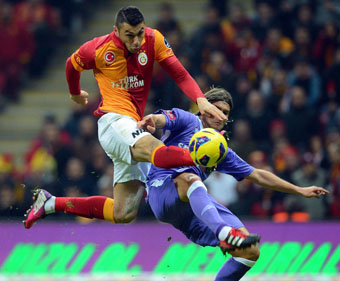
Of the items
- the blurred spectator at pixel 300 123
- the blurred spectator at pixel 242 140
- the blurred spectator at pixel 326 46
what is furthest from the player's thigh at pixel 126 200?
the blurred spectator at pixel 326 46

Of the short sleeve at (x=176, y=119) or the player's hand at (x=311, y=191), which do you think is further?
the player's hand at (x=311, y=191)

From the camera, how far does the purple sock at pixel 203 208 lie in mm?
6480

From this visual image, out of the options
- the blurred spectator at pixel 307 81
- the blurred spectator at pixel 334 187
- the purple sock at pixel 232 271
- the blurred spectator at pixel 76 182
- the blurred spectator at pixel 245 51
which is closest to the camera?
the purple sock at pixel 232 271

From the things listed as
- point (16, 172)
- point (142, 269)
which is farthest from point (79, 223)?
point (16, 172)

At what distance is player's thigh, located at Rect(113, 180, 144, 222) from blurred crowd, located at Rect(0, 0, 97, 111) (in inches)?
319

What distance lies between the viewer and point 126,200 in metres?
7.54

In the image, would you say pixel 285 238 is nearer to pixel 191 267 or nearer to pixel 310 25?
pixel 191 267

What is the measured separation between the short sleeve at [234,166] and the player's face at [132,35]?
4.34 feet

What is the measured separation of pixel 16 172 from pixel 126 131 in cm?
629

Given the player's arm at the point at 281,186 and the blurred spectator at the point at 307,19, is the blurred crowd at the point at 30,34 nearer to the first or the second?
the blurred spectator at the point at 307,19

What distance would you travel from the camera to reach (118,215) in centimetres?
750

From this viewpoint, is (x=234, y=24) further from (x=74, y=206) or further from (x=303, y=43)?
(x=74, y=206)

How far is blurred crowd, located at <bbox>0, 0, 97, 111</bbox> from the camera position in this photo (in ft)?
49.1

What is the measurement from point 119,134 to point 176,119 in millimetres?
532
